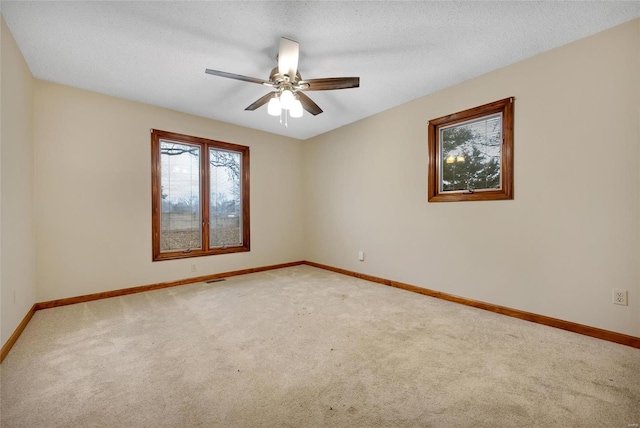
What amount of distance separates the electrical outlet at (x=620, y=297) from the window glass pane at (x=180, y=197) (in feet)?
15.6

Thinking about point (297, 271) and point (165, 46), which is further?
point (297, 271)

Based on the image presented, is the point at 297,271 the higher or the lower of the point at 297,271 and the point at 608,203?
the lower

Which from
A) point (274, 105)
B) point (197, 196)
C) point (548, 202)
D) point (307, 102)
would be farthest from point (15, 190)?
point (548, 202)

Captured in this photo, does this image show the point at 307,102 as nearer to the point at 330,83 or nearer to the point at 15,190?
the point at 330,83

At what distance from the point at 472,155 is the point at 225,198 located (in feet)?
12.0

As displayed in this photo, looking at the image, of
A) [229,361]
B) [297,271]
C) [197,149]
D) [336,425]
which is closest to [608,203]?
[336,425]

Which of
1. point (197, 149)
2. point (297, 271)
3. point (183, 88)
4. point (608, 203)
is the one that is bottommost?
point (297, 271)

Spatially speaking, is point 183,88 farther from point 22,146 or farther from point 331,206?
point 331,206

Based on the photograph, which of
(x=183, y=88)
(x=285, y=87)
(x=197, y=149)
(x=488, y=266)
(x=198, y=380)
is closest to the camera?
(x=198, y=380)

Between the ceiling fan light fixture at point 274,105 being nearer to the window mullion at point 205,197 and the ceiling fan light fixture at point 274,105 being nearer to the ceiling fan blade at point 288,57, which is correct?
the ceiling fan blade at point 288,57

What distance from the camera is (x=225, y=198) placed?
4.56 m

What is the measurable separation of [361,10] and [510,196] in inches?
87.4

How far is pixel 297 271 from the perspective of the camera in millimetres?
4836

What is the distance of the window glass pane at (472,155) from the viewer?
2.94 meters
